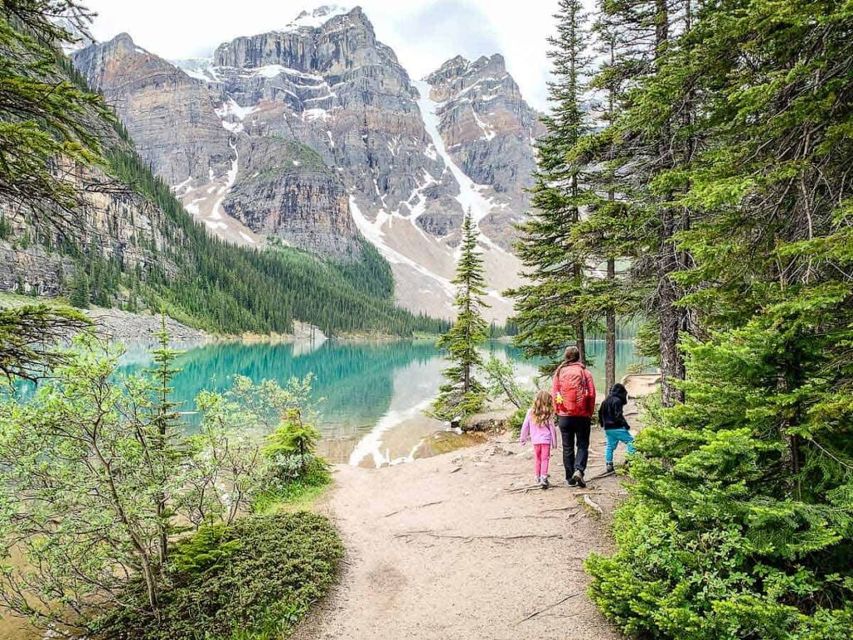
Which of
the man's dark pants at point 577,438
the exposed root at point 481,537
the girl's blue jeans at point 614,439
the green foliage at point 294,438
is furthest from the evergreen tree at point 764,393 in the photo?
the green foliage at point 294,438

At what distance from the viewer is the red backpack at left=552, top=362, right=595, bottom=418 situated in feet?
26.2

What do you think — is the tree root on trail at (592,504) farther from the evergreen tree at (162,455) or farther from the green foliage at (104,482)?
the evergreen tree at (162,455)

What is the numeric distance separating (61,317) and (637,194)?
799 cm

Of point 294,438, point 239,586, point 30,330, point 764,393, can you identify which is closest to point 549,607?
point 764,393

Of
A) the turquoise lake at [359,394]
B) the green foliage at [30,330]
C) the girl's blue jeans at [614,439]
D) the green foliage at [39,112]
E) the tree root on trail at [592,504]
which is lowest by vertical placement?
the turquoise lake at [359,394]

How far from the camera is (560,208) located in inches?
595

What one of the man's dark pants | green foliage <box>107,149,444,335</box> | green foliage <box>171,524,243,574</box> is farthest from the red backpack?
green foliage <box>107,149,444,335</box>

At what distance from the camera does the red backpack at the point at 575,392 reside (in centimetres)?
799

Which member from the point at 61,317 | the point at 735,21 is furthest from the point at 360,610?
the point at 735,21

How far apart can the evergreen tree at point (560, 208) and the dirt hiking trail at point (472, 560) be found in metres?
5.78

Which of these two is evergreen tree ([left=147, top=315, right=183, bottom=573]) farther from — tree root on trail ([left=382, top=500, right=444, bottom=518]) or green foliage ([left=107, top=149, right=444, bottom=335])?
green foliage ([left=107, top=149, right=444, bottom=335])

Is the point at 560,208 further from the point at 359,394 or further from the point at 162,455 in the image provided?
the point at 359,394

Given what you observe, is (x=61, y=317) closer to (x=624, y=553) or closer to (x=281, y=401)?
(x=281, y=401)

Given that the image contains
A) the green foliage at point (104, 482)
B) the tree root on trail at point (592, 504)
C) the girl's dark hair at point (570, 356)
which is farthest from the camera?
the girl's dark hair at point (570, 356)
